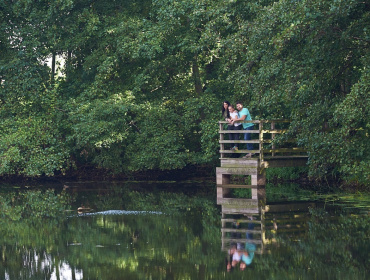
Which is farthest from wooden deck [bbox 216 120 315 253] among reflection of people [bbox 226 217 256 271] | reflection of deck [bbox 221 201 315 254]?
reflection of people [bbox 226 217 256 271]

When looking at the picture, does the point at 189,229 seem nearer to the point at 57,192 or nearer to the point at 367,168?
the point at 367,168

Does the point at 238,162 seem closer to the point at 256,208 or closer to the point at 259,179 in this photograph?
the point at 259,179

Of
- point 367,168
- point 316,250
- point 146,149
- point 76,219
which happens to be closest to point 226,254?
point 316,250

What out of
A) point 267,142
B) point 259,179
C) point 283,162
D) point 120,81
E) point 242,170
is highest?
point 120,81

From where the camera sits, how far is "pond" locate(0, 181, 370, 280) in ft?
29.9

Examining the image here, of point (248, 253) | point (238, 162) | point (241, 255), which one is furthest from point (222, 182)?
point (241, 255)

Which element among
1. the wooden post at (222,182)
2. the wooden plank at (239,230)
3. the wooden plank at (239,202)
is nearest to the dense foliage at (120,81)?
the wooden post at (222,182)

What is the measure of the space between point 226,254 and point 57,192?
40.5 feet

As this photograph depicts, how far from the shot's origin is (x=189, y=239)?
11.6 metres

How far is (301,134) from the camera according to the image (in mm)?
17031

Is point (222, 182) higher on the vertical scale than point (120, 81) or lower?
lower

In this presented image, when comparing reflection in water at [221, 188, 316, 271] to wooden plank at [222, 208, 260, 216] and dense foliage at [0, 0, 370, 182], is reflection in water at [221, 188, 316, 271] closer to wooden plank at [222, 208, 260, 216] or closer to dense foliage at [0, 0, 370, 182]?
wooden plank at [222, 208, 260, 216]

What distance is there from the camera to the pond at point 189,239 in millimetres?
9109

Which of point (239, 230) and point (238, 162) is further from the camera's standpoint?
point (238, 162)
